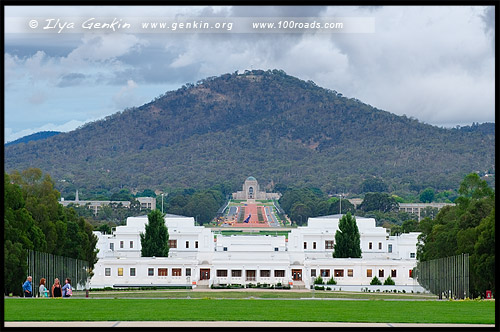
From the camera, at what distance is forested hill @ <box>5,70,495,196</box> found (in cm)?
16125

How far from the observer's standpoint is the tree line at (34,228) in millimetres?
26872

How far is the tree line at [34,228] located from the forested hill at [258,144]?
11153 centimetres

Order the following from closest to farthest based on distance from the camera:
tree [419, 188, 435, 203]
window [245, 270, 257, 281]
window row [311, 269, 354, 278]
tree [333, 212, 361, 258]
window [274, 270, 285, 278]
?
window row [311, 269, 354, 278] → window [245, 270, 257, 281] → window [274, 270, 285, 278] → tree [333, 212, 361, 258] → tree [419, 188, 435, 203]

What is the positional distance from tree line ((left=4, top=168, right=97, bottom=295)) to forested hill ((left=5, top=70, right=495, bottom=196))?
112 m

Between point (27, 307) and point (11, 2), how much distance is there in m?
6.75

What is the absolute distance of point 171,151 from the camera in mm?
176875

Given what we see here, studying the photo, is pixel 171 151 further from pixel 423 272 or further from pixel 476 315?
pixel 476 315

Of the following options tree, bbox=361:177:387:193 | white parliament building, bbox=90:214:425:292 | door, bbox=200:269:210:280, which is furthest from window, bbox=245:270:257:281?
tree, bbox=361:177:387:193

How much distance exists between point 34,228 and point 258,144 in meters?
155

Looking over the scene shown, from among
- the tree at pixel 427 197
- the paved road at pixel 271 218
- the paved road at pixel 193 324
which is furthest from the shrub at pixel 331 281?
the tree at pixel 427 197

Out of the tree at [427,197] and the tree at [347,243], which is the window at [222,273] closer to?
the tree at [347,243]

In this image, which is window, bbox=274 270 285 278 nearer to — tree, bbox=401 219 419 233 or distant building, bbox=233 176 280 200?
tree, bbox=401 219 419 233

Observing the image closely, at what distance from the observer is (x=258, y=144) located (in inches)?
7274
